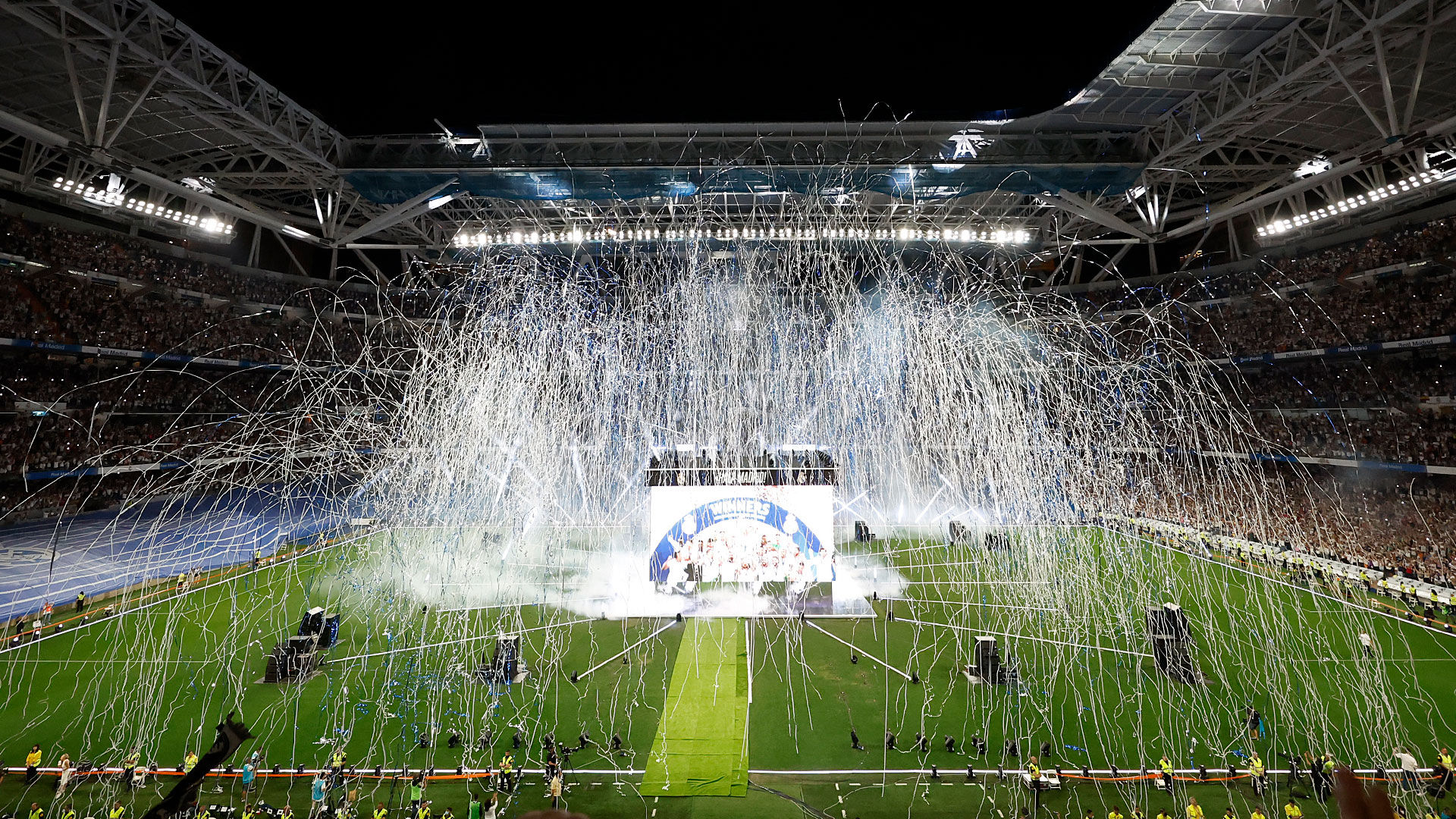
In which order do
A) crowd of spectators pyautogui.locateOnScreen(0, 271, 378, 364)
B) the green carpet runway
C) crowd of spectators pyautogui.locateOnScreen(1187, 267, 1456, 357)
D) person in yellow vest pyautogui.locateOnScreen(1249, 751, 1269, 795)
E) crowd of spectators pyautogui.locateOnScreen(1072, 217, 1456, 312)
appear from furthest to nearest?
1. crowd of spectators pyautogui.locateOnScreen(0, 271, 378, 364)
2. crowd of spectators pyautogui.locateOnScreen(1072, 217, 1456, 312)
3. crowd of spectators pyautogui.locateOnScreen(1187, 267, 1456, 357)
4. the green carpet runway
5. person in yellow vest pyautogui.locateOnScreen(1249, 751, 1269, 795)

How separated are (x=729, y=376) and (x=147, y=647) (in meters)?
20.6

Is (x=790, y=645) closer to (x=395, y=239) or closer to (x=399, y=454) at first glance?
(x=399, y=454)

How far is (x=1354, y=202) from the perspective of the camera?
26.1m

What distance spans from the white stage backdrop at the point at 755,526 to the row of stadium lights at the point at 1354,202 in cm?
2657

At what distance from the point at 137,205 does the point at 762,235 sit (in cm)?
2924

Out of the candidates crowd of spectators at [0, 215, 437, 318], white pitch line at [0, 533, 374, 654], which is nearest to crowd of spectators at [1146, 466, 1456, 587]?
white pitch line at [0, 533, 374, 654]

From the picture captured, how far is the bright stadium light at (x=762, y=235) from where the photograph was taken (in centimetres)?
2542

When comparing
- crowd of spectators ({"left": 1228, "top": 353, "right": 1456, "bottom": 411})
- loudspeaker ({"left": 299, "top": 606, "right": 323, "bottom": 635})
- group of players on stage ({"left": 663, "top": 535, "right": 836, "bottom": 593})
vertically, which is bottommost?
loudspeaker ({"left": 299, "top": 606, "right": 323, "bottom": 635})

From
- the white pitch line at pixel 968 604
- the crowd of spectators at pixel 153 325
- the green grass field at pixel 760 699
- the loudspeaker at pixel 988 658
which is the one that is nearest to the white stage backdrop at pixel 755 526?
the green grass field at pixel 760 699

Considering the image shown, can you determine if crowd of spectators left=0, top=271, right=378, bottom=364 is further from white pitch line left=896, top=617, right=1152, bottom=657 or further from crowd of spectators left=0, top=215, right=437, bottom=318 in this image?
white pitch line left=896, top=617, right=1152, bottom=657

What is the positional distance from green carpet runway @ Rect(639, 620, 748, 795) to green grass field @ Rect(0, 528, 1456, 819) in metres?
0.06

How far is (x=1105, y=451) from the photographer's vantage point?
106ft

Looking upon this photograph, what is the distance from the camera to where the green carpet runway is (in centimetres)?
1120

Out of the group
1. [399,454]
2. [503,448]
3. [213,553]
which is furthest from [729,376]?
[213,553]
